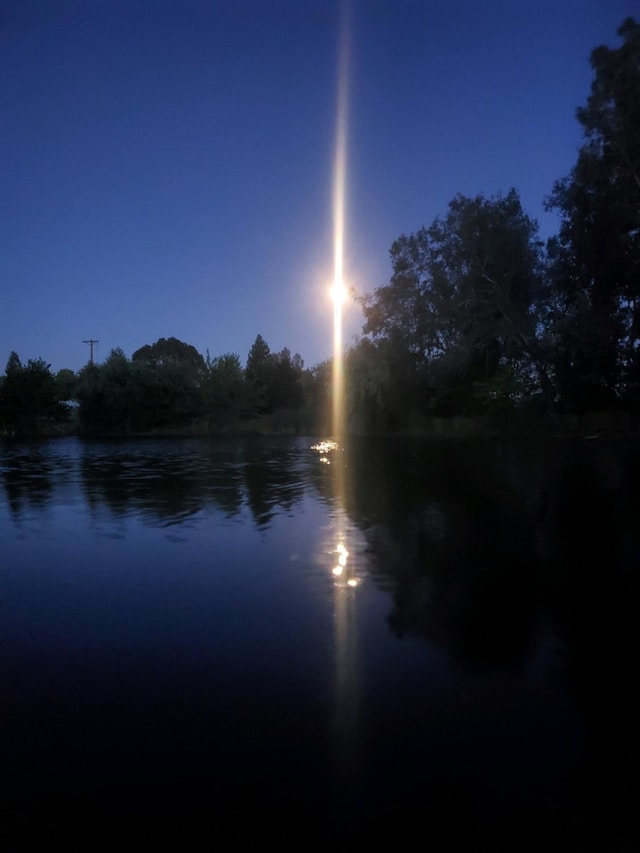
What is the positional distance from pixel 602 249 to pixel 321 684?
115ft

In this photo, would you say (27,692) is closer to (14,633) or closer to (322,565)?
(14,633)

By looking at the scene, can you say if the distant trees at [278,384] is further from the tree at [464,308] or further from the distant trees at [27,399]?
the tree at [464,308]

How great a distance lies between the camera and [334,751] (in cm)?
385

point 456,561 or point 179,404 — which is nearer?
point 456,561

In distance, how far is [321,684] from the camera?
4.76 metres

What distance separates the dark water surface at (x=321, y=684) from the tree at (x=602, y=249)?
26867mm

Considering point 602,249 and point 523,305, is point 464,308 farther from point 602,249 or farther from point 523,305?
point 602,249

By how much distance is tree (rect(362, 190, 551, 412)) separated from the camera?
41125 millimetres

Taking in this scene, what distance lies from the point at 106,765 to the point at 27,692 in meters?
1.22

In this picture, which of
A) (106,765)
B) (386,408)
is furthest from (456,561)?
(386,408)

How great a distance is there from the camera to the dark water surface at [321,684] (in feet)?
10.8

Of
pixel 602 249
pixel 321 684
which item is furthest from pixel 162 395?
pixel 321 684

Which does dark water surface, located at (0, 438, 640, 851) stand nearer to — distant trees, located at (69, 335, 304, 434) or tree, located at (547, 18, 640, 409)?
tree, located at (547, 18, 640, 409)

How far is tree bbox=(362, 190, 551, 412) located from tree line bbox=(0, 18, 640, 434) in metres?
0.08
